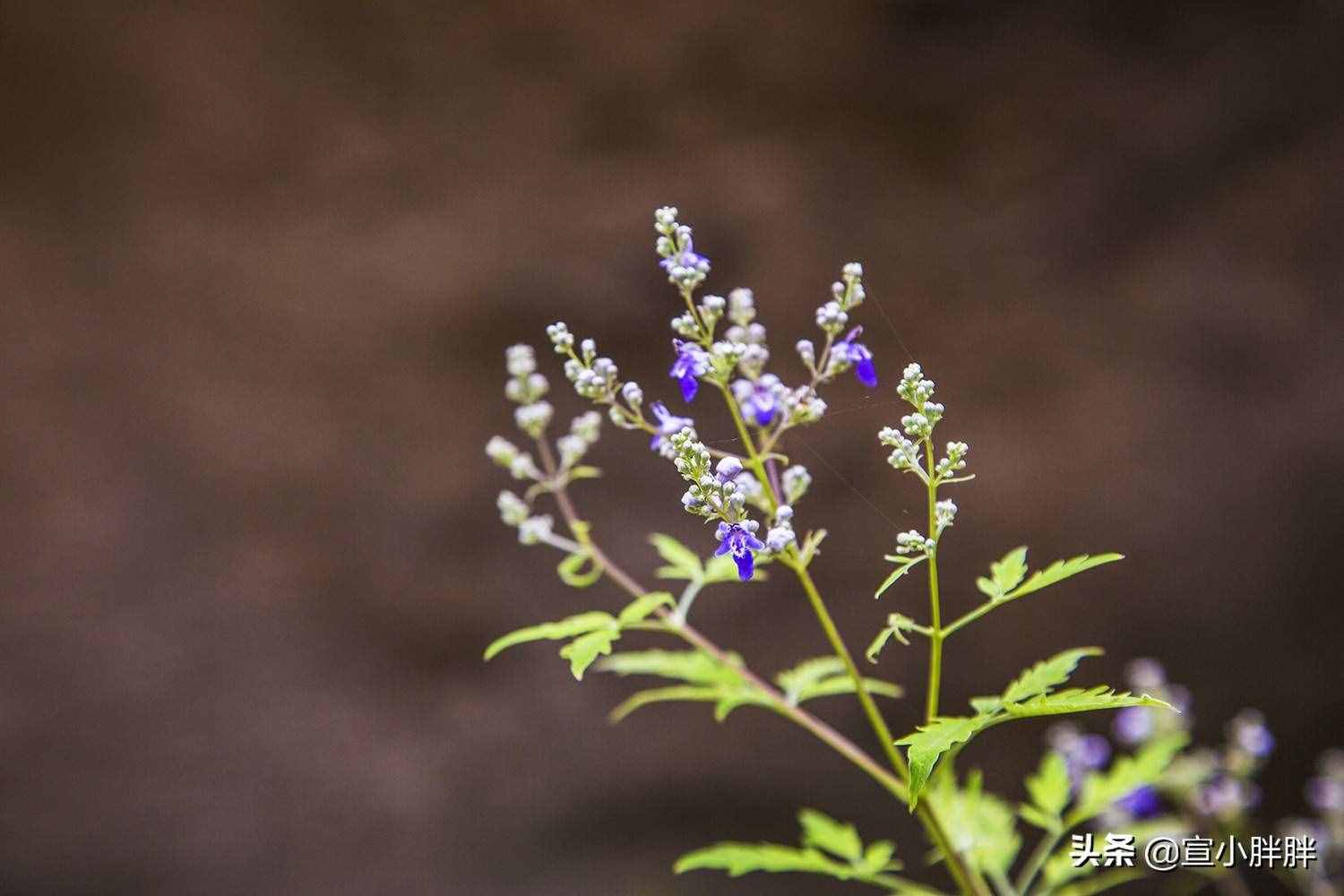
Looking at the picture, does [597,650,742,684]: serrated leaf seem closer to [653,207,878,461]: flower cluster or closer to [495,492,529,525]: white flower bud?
[495,492,529,525]: white flower bud


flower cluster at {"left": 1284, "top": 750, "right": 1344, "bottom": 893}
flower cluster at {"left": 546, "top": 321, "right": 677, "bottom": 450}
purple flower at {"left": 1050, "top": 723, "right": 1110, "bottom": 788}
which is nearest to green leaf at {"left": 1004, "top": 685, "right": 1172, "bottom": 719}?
flower cluster at {"left": 546, "top": 321, "right": 677, "bottom": 450}

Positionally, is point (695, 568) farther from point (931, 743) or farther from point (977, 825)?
point (977, 825)

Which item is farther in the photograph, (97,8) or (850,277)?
(97,8)

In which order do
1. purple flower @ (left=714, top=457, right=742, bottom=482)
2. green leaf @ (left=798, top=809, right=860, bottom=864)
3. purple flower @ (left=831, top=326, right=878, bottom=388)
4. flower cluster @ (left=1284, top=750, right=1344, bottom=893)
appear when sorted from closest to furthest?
purple flower @ (left=714, top=457, right=742, bottom=482) → purple flower @ (left=831, top=326, right=878, bottom=388) → green leaf @ (left=798, top=809, right=860, bottom=864) → flower cluster @ (left=1284, top=750, right=1344, bottom=893)

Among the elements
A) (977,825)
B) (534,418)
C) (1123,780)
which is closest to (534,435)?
(534,418)

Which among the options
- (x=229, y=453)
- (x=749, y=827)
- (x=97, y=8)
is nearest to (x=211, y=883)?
(x=229, y=453)

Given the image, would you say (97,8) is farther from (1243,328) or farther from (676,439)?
(1243,328)

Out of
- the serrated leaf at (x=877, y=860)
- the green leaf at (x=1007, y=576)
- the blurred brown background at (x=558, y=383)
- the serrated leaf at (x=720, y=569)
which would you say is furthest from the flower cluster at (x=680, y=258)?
the blurred brown background at (x=558, y=383)
